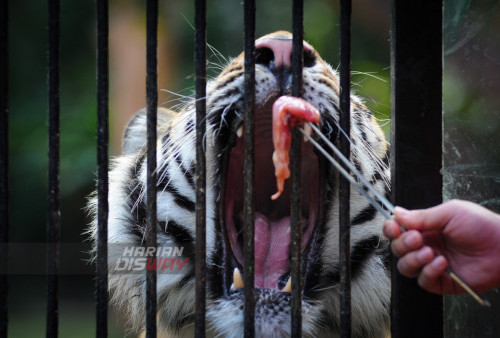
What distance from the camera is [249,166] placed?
1.38 metres

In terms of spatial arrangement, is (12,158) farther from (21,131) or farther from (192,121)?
(192,121)

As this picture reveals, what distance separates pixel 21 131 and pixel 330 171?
5.58 meters

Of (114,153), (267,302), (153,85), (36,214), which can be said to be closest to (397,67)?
(153,85)

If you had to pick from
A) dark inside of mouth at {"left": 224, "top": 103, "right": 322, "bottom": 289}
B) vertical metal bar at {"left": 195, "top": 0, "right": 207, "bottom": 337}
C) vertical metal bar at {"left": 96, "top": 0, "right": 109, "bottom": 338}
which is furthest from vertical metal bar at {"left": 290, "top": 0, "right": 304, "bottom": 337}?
dark inside of mouth at {"left": 224, "top": 103, "right": 322, "bottom": 289}

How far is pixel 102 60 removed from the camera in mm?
1439

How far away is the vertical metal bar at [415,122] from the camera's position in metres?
1.36

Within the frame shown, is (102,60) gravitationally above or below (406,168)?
above

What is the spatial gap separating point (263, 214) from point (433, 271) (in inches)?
45.5

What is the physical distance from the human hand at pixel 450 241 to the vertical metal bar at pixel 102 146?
27.7 inches

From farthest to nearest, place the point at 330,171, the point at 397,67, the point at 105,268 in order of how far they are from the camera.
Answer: the point at 330,171, the point at 105,268, the point at 397,67

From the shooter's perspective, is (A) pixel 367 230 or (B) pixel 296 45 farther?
(A) pixel 367 230

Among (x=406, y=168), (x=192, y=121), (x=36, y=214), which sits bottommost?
(x=36, y=214)

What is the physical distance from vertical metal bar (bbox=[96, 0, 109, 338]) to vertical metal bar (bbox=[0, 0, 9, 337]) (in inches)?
9.8

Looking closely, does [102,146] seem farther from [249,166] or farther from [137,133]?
[137,133]
